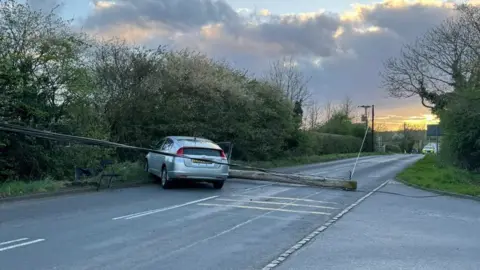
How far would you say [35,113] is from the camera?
16094mm

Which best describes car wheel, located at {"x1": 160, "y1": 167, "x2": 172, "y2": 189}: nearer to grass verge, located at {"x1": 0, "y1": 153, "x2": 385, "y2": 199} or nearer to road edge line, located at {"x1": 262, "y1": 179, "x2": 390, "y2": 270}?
grass verge, located at {"x1": 0, "y1": 153, "x2": 385, "y2": 199}

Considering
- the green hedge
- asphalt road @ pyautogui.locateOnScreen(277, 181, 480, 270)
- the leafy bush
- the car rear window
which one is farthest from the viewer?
the leafy bush

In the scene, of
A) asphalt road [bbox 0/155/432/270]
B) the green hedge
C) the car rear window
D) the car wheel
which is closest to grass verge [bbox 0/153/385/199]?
asphalt road [bbox 0/155/432/270]

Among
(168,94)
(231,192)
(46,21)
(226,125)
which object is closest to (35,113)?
(46,21)

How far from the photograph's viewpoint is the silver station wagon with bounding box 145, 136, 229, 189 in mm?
16016

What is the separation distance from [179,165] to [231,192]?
187 centimetres

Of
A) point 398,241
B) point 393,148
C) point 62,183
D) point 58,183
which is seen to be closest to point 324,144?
point 62,183

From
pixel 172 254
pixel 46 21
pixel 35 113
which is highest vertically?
pixel 46 21

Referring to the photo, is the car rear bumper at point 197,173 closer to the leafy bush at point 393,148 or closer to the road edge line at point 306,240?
the road edge line at point 306,240

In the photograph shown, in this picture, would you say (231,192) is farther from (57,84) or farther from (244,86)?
(244,86)

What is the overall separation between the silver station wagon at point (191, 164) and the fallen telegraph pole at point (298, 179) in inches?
93.0

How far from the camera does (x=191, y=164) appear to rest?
16.1 meters

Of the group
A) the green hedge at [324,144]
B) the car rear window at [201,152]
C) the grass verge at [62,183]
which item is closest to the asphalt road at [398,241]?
the car rear window at [201,152]

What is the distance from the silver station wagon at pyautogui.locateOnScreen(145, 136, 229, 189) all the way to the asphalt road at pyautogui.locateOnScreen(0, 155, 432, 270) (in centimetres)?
65
